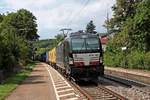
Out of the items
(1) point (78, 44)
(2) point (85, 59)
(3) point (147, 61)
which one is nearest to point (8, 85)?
(1) point (78, 44)

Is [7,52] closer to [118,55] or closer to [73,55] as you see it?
[73,55]

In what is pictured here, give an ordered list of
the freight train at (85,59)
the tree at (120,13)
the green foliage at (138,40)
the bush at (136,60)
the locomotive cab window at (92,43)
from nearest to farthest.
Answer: the freight train at (85,59) → the locomotive cab window at (92,43) → the bush at (136,60) → the green foliage at (138,40) → the tree at (120,13)

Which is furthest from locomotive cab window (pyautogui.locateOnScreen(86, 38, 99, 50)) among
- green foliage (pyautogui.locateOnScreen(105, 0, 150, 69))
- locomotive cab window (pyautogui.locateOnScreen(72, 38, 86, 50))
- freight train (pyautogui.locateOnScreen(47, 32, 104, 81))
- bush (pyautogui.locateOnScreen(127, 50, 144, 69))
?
bush (pyautogui.locateOnScreen(127, 50, 144, 69))

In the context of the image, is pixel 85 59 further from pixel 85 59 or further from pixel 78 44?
pixel 78 44

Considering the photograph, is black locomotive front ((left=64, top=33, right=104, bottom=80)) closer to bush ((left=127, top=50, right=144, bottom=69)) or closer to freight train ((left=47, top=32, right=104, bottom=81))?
freight train ((left=47, top=32, right=104, bottom=81))

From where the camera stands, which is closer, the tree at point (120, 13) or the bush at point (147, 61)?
the bush at point (147, 61)

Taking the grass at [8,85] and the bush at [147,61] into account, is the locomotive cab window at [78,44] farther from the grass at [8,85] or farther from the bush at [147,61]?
the bush at [147,61]

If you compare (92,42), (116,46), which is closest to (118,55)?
(116,46)

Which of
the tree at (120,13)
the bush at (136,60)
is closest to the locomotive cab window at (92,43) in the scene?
the bush at (136,60)

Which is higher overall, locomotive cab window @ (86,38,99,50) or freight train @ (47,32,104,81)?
locomotive cab window @ (86,38,99,50)

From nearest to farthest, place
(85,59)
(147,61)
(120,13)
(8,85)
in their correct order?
(85,59), (8,85), (147,61), (120,13)

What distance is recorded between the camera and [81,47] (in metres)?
28.6

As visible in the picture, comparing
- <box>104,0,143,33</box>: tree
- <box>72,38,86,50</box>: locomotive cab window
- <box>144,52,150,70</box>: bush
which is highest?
<box>104,0,143,33</box>: tree

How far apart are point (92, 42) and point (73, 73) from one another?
236 cm
